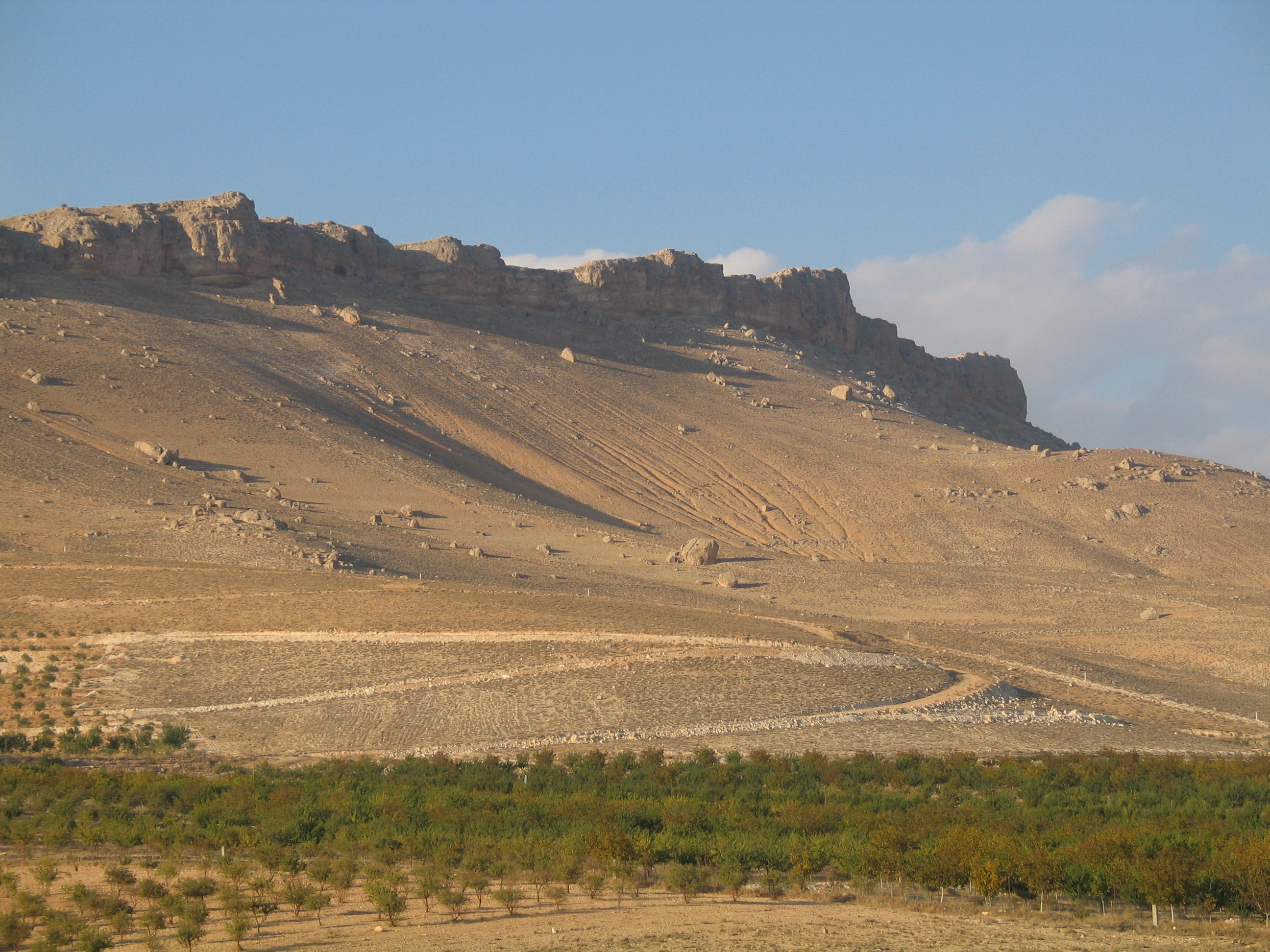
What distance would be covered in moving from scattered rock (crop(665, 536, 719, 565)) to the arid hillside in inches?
19.5

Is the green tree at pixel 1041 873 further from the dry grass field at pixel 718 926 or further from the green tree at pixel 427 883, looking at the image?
the green tree at pixel 427 883

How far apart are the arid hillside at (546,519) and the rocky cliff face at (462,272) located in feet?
0.65

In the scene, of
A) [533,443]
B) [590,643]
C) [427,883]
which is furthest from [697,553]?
[427,883]

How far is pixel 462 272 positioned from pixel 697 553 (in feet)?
97.0

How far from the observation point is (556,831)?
15.5 m

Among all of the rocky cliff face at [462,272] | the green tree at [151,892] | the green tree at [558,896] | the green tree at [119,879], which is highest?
the rocky cliff face at [462,272]

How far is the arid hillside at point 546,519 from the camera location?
25.0m

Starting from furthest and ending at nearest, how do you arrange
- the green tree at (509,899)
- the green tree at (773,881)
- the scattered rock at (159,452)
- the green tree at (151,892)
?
the scattered rock at (159,452) < the green tree at (773,881) < the green tree at (509,899) < the green tree at (151,892)

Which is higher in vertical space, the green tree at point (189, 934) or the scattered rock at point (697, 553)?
the scattered rock at point (697, 553)

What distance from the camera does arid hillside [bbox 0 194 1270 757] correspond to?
986 inches

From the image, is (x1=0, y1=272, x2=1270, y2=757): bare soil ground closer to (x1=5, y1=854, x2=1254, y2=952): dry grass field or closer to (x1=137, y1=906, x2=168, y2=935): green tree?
(x1=5, y1=854, x2=1254, y2=952): dry grass field

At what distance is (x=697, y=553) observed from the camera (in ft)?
133

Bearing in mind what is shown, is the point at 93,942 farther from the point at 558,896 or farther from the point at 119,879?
the point at 558,896

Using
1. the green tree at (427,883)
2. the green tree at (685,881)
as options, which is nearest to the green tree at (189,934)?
the green tree at (427,883)
